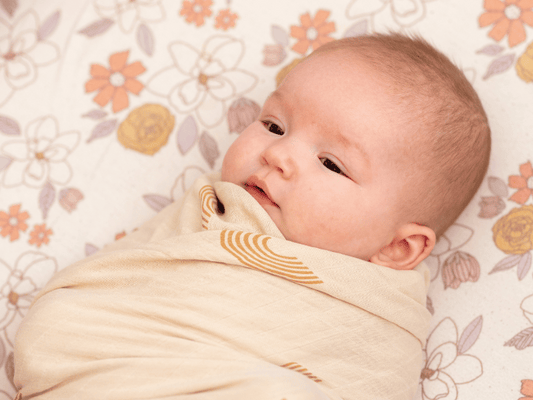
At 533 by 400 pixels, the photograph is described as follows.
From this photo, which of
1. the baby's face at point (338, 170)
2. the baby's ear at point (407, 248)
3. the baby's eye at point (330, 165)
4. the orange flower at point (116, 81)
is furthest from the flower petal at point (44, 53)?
the baby's ear at point (407, 248)

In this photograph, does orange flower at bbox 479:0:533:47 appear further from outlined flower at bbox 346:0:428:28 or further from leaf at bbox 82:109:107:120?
leaf at bbox 82:109:107:120

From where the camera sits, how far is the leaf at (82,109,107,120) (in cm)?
126

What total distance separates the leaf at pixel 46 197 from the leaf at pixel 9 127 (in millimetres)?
173

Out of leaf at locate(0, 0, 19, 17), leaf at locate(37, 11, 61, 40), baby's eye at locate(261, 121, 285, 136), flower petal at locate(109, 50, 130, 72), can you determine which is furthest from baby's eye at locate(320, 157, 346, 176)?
leaf at locate(0, 0, 19, 17)

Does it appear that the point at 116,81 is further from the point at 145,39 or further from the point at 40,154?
the point at 40,154

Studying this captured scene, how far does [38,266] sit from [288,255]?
681 mm

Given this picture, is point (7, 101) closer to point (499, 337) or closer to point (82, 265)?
point (82, 265)

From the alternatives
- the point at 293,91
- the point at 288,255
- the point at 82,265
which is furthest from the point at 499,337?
the point at 82,265

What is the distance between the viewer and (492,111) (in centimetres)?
113

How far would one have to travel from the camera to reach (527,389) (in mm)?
915

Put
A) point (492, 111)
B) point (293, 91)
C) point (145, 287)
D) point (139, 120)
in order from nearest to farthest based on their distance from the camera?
point (145, 287)
point (293, 91)
point (492, 111)
point (139, 120)

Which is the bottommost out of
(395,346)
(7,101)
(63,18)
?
(395,346)

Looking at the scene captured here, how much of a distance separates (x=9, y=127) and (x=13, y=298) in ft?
1.50

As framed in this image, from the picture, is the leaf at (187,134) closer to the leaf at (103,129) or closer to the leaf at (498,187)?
the leaf at (103,129)
